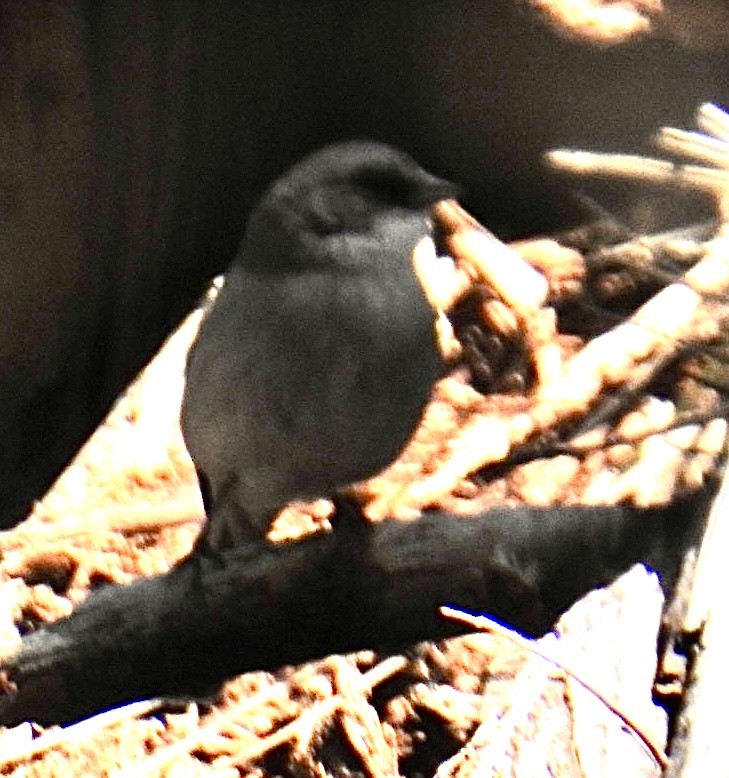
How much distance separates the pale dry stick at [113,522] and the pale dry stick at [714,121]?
1039 millimetres

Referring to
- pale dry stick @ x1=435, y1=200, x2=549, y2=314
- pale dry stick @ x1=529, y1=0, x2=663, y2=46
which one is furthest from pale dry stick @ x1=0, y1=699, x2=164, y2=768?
pale dry stick @ x1=529, y1=0, x2=663, y2=46

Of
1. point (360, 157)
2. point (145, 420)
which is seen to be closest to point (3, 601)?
point (145, 420)

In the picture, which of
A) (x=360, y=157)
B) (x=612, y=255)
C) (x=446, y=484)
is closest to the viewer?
(x=360, y=157)

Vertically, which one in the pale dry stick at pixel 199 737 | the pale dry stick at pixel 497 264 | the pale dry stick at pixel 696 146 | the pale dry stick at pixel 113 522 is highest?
the pale dry stick at pixel 696 146

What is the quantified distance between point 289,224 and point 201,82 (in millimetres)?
808

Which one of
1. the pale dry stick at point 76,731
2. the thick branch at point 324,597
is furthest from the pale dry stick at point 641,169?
the pale dry stick at point 76,731

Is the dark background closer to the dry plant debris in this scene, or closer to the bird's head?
the dry plant debris

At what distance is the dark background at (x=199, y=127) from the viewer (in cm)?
226

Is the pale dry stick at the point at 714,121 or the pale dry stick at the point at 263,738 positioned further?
the pale dry stick at the point at 714,121

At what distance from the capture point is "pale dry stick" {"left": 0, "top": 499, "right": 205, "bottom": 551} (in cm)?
221

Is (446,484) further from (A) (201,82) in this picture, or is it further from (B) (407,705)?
(A) (201,82)

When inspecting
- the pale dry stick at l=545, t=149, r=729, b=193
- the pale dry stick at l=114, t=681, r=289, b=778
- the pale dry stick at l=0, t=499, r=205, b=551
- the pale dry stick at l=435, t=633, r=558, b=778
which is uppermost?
the pale dry stick at l=545, t=149, r=729, b=193

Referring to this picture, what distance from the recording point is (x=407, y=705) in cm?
193

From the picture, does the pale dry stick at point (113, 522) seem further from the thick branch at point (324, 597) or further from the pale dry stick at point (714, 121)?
the pale dry stick at point (714, 121)
